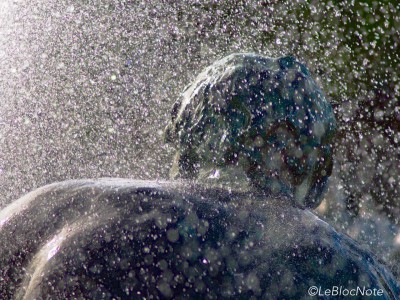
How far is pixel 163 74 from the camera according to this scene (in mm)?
7137

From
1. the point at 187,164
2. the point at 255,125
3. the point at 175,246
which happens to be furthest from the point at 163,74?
the point at 175,246

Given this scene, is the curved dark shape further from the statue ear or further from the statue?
the statue ear

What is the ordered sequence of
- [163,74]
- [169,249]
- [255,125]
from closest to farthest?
[169,249] → [255,125] → [163,74]

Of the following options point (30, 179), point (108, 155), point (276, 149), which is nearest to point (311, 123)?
point (276, 149)

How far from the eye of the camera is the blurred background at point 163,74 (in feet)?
21.7

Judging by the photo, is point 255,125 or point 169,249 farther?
point 255,125

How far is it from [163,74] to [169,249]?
600cm

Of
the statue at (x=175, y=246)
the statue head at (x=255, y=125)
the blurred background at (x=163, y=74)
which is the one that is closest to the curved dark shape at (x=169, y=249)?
the statue at (x=175, y=246)

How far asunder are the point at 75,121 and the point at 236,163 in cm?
542

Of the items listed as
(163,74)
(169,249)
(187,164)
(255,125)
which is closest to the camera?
(169,249)

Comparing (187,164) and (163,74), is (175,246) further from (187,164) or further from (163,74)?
(163,74)

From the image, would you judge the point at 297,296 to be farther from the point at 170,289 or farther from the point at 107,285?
the point at 107,285

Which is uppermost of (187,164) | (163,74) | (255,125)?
(255,125)

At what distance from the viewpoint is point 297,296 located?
1247 millimetres
